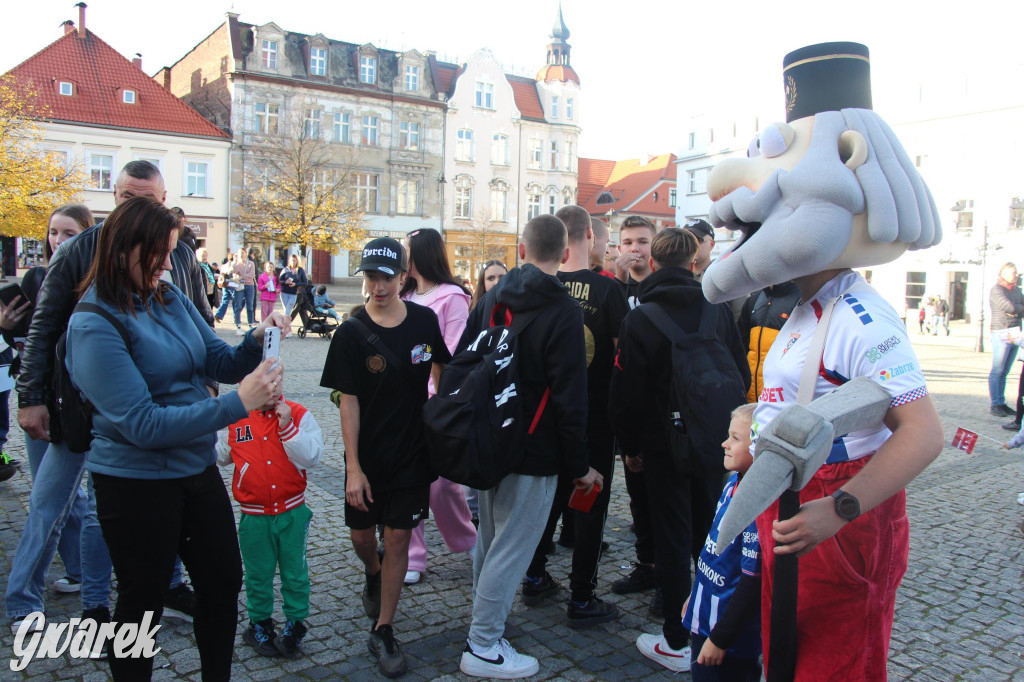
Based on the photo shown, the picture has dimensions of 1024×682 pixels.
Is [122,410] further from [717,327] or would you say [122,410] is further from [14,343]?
[14,343]

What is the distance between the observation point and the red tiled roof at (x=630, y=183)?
53844 millimetres

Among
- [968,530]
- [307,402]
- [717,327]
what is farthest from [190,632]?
[307,402]

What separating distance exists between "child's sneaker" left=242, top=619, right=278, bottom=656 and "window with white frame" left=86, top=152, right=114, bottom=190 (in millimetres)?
34549

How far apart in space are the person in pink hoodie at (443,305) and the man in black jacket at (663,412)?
4.08ft

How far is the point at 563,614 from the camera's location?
3.84 m

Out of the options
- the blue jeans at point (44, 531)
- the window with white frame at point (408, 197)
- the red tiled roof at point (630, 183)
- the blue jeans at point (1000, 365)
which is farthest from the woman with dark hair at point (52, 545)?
the red tiled roof at point (630, 183)

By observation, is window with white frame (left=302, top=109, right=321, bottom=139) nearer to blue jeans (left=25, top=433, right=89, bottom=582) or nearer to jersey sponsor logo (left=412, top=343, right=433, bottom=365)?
blue jeans (left=25, top=433, right=89, bottom=582)

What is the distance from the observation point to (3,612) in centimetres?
351

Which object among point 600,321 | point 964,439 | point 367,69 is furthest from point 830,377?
point 367,69

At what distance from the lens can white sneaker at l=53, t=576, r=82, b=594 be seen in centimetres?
374

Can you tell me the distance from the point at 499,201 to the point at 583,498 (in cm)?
4231

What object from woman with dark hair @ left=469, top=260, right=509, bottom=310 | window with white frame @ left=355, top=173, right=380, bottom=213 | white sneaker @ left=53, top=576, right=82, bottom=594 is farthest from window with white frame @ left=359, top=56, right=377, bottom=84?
white sneaker @ left=53, top=576, right=82, bottom=594

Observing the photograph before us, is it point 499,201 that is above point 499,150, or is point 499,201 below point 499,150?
below

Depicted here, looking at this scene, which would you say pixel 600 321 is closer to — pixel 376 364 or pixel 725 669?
pixel 376 364
